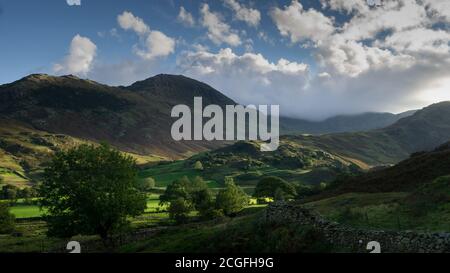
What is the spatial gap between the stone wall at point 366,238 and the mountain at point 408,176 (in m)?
43.0

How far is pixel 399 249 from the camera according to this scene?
27625mm

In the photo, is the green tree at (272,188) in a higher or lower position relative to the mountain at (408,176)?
lower

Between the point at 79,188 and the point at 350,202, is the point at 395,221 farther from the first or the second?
the point at 79,188

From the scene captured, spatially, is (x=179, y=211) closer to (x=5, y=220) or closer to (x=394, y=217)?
(x=5, y=220)

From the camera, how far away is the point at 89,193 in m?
54.6

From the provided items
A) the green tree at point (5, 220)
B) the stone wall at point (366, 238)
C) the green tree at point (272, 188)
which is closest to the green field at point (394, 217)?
the stone wall at point (366, 238)

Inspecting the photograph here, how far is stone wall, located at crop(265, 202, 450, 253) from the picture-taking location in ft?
85.4

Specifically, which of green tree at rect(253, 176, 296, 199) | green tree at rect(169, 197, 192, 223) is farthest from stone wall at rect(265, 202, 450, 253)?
green tree at rect(253, 176, 296, 199)

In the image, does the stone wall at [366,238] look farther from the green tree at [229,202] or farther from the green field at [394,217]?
the green tree at [229,202]

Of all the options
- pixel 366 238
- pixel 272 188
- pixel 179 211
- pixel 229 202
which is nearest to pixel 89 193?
pixel 366 238

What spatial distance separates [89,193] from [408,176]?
5852 centimetres

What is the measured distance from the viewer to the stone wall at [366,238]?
26.0 meters

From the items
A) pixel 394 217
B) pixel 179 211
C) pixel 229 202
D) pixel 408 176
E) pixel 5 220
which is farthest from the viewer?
pixel 179 211

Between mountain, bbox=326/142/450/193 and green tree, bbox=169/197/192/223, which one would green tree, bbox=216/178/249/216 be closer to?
green tree, bbox=169/197/192/223
